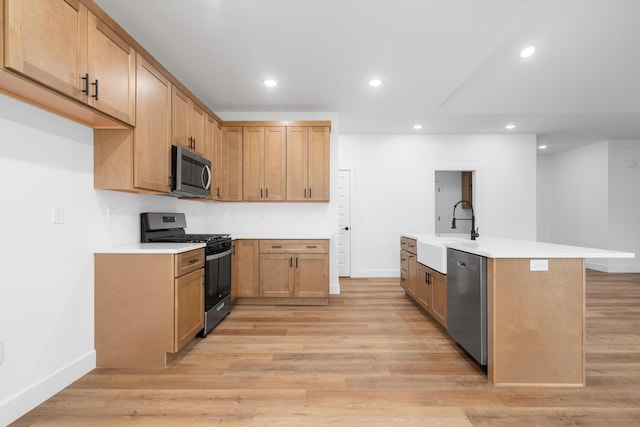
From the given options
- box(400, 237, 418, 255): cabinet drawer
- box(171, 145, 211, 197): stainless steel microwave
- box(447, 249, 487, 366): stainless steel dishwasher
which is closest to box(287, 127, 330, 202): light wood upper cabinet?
box(171, 145, 211, 197): stainless steel microwave

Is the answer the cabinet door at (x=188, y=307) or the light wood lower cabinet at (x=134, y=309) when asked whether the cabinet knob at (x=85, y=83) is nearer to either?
the light wood lower cabinet at (x=134, y=309)

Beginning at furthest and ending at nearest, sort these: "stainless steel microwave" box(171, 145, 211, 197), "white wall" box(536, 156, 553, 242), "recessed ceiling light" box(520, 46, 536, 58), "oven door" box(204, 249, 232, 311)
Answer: "white wall" box(536, 156, 553, 242), "recessed ceiling light" box(520, 46, 536, 58), "oven door" box(204, 249, 232, 311), "stainless steel microwave" box(171, 145, 211, 197)

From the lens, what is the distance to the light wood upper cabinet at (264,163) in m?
4.26

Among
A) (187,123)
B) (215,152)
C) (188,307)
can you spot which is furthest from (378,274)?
(187,123)

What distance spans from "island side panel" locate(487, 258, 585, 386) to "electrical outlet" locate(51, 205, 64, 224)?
9.60 feet

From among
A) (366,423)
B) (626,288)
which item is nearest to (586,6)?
(366,423)

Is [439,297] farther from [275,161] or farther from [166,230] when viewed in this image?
[166,230]

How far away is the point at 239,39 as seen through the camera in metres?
2.65

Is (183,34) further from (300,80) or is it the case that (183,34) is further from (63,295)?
(63,295)

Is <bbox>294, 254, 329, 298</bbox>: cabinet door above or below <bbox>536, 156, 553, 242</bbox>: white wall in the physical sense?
below

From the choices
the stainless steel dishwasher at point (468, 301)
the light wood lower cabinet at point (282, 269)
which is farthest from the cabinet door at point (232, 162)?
the stainless steel dishwasher at point (468, 301)

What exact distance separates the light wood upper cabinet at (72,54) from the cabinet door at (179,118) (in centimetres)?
63

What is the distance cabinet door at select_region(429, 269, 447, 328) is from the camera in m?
2.89

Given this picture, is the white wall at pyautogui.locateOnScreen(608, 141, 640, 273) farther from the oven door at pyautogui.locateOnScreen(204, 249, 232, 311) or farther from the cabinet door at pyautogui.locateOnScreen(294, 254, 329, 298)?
the oven door at pyautogui.locateOnScreen(204, 249, 232, 311)
